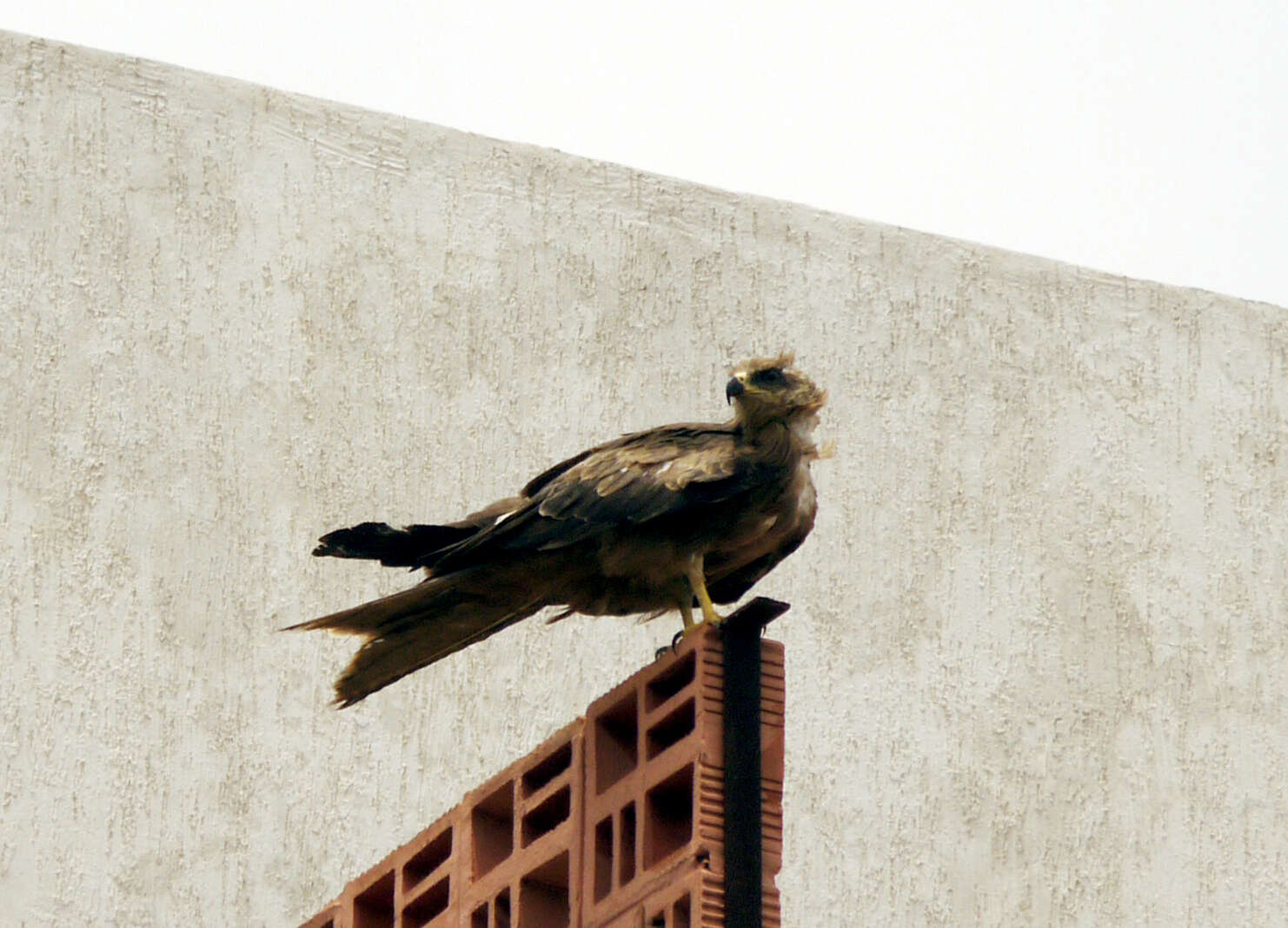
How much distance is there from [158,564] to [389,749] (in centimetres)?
92

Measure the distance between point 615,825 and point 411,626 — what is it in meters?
0.76

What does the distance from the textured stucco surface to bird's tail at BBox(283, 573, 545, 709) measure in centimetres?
289

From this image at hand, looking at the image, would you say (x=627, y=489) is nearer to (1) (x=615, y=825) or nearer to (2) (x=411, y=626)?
(2) (x=411, y=626)

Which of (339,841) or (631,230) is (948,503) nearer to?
(631,230)

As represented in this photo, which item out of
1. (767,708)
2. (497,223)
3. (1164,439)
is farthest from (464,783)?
(767,708)

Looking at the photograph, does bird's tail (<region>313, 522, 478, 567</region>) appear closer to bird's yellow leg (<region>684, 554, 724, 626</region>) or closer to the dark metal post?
bird's yellow leg (<region>684, 554, 724, 626</region>)

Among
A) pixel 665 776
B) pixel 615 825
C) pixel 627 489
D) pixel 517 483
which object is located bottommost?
pixel 517 483

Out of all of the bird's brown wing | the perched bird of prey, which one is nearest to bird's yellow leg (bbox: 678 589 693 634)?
the perched bird of prey

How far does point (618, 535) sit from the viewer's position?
18.9ft

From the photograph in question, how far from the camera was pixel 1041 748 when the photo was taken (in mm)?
9664

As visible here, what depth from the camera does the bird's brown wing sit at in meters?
5.65

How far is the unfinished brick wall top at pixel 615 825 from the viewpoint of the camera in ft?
16.3

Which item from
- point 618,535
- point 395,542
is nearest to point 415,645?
point 395,542

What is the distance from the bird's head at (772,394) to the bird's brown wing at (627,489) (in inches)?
3.5
